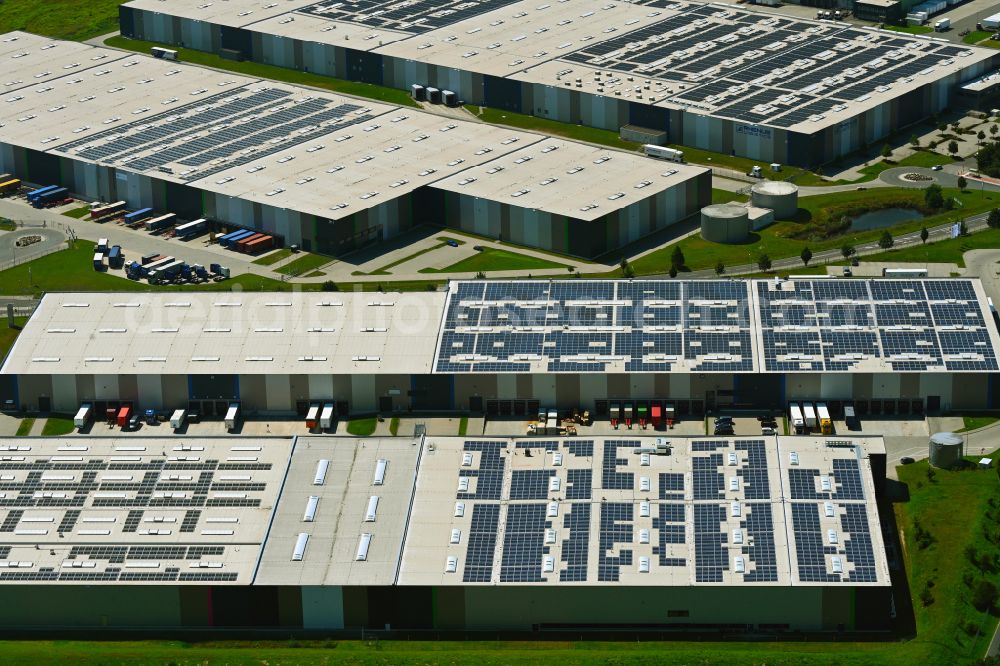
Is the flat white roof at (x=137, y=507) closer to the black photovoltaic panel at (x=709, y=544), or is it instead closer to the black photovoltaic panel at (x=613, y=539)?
the black photovoltaic panel at (x=613, y=539)

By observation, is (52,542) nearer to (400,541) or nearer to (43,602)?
(43,602)

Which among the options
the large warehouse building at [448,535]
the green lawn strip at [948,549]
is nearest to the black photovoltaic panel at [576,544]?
the large warehouse building at [448,535]

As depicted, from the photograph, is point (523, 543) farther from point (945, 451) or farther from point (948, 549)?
point (945, 451)

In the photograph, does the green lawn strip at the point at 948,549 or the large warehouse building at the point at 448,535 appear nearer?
the green lawn strip at the point at 948,549

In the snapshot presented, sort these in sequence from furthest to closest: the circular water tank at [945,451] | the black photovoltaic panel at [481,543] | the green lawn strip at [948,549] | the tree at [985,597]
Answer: the circular water tank at [945,451]
the black photovoltaic panel at [481,543]
the tree at [985,597]
the green lawn strip at [948,549]

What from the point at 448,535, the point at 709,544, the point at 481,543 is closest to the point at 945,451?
the point at 709,544

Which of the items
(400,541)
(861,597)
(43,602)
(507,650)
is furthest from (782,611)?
(43,602)
